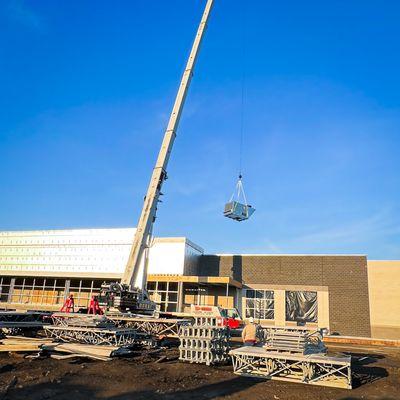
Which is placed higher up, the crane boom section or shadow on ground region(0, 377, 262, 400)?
the crane boom section

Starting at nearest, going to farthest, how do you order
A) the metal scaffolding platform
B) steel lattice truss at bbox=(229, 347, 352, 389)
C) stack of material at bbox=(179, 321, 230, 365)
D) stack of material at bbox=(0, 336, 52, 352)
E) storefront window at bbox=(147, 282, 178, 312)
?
steel lattice truss at bbox=(229, 347, 352, 389)
stack of material at bbox=(0, 336, 52, 352)
stack of material at bbox=(179, 321, 230, 365)
the metal scaffolding platform
storefront window at bbox=(147, 282, 178, 312)

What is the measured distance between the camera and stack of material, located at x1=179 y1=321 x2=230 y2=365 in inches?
533

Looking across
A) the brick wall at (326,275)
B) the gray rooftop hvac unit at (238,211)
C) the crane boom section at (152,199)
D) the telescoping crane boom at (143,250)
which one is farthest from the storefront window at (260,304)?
the crane boom section at (152,199)

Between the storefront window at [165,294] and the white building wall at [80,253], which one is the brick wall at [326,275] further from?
the white building wall at [80,253]

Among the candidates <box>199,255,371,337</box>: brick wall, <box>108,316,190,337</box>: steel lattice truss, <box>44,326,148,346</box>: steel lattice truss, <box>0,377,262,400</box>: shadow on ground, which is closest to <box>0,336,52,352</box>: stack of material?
<box>44,326,148,346</box>: steel lattice truss

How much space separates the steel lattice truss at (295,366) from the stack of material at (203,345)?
1205 millimetres

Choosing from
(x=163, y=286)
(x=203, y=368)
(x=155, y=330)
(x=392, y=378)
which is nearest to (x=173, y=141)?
(x=155, y=330)

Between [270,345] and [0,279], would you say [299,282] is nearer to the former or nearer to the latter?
[270,345]

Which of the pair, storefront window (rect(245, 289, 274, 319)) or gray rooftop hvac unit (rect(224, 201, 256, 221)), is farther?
storefront window (rect(245, 289, 274, 319))

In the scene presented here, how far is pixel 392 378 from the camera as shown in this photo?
1245cm

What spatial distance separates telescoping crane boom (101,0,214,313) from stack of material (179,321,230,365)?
288 inches

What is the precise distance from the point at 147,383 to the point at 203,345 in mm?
3770

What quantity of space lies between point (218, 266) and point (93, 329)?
2767 cm

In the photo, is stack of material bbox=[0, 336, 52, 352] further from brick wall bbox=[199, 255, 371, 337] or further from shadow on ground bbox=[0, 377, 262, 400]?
brick wall bbox=[199, 255, 371, 337]
